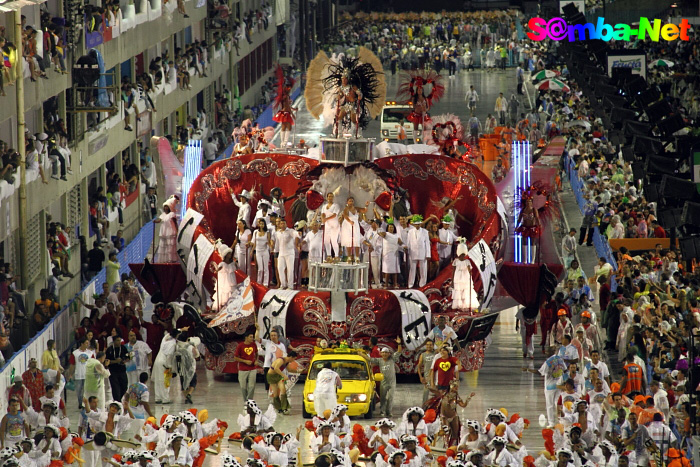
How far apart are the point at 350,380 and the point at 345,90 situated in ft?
24.3

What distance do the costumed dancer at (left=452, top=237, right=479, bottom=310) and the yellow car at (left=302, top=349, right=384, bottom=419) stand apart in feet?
12.5

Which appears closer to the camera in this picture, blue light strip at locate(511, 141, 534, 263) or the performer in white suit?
the performer in white suit

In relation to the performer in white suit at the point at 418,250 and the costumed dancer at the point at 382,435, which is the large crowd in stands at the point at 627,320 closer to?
the performer in white suit at the point at 418,250

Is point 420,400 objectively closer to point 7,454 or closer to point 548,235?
point 548,235

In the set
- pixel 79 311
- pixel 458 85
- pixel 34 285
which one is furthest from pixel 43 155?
pixel 458 85

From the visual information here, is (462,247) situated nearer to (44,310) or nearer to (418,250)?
(418,250)

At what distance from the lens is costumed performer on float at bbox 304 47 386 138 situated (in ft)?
101

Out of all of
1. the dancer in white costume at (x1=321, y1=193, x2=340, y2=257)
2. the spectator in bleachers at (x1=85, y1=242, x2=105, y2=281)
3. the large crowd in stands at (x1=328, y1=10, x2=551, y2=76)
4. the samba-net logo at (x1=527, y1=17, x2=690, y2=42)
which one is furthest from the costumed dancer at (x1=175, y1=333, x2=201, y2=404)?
the large crowd in stands at (x1=328, y1=10, x2=551, y2=76)

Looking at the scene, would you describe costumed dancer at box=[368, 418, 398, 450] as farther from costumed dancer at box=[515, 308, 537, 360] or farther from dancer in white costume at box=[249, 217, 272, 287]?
dancer in white costume at box=[249, 217, 272, 287]

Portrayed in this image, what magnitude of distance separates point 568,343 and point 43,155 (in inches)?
517

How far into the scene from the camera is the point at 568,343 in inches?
998

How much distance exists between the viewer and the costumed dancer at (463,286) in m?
28.8

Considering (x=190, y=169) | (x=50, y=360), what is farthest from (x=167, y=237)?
(x=50, y=360)

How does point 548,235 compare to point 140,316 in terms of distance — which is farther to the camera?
point 548,235
